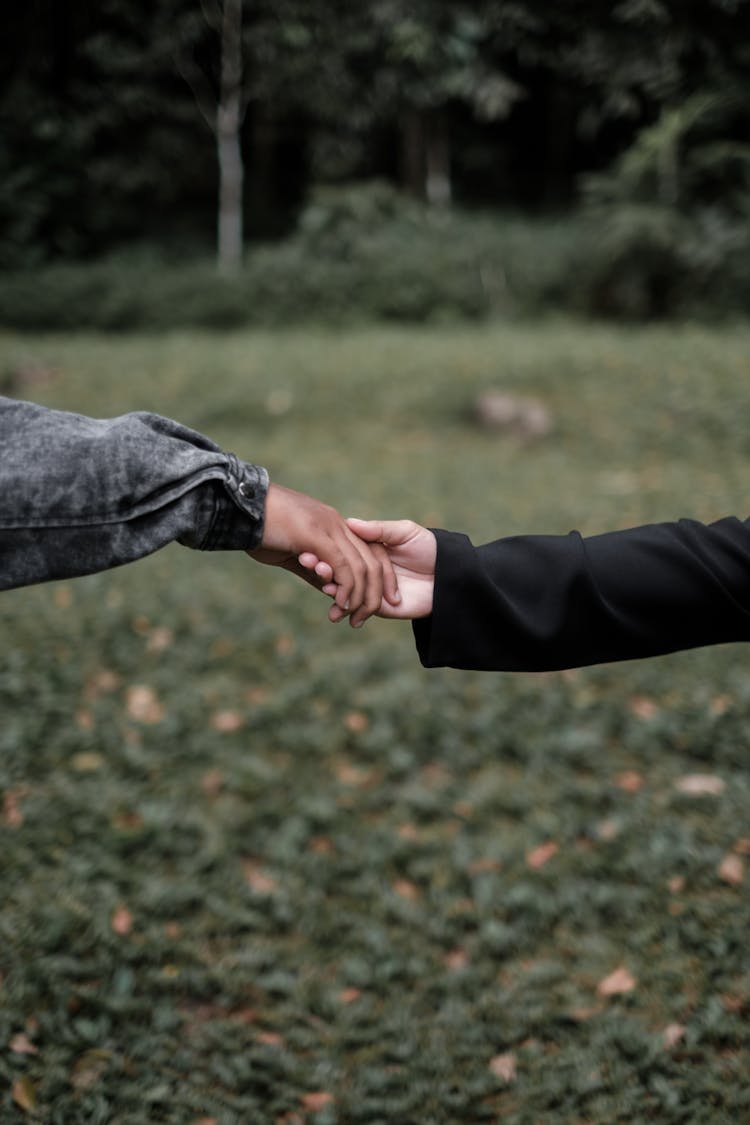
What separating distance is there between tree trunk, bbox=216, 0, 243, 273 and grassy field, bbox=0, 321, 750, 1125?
13.9 meters

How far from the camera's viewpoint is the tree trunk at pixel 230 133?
682 inches

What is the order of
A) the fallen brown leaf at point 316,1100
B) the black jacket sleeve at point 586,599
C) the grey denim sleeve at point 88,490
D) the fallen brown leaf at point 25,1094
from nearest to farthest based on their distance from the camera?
the grey denim sleeve at point 88,490, the black jacket sleeve at point 586,599, the fallen brown leaf at point 25,1094, the fallen brown leaf at point 316,1100

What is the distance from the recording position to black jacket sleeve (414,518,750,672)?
75.5 inches

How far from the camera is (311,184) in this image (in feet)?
69.6

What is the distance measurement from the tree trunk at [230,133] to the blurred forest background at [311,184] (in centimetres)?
4

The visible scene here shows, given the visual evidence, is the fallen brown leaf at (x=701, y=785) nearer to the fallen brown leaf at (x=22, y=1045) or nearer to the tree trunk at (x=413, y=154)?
the fallen brown leaf at (x=22, y=1045)

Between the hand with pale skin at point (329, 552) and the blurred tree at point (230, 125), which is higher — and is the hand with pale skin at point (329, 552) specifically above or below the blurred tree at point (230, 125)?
below

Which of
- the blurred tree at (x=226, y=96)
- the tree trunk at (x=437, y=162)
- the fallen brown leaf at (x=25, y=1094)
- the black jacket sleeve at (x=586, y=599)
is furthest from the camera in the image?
the tree trunk at (x=437, y=162)

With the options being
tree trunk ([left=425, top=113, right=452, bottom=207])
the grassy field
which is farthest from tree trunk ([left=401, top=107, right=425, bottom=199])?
the grassy field

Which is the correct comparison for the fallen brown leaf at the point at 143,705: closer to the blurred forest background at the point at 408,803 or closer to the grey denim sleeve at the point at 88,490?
the blurred forest background at the point at 408,803

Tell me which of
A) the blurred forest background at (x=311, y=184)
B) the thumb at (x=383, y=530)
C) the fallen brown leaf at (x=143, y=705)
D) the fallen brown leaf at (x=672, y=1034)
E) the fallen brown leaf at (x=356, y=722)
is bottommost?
the fallen brown leaf at (x=672, y=1034)

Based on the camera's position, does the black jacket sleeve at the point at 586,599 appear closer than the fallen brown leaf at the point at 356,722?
Yes

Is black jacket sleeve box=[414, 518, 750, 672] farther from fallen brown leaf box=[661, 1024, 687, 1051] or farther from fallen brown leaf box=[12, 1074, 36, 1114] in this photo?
fallen brown leaf box=[12, 1074, 36, 1114]

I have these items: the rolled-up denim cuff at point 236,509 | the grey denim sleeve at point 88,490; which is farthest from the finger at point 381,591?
the grey denim sleeve at point 88,490
